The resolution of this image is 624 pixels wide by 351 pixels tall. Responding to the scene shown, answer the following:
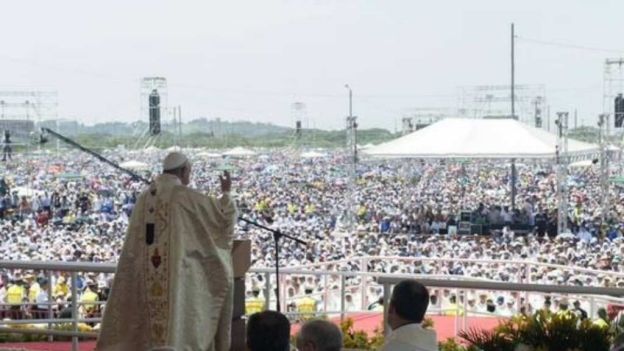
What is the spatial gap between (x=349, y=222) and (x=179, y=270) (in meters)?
20.8

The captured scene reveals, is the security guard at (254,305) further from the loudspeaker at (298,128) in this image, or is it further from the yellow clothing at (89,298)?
the loudspeaker at (298,128)

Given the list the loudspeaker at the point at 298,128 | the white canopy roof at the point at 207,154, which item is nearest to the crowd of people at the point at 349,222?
the white canopy roof at the point at 207,154

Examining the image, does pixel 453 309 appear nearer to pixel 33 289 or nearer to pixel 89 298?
pixel 89 298

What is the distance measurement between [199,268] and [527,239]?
50.7 ft

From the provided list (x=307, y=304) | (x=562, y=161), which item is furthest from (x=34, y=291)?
(x=562, y=161)

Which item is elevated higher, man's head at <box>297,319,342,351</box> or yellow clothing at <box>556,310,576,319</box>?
man's head at <box>297,319,342,351</box>

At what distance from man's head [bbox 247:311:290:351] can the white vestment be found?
5.27 feet

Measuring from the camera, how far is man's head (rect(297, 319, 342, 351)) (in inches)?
97.7

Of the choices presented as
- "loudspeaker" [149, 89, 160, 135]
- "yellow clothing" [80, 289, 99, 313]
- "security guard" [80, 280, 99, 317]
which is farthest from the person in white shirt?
"loudspeaker" [149, 89, 160, 135]

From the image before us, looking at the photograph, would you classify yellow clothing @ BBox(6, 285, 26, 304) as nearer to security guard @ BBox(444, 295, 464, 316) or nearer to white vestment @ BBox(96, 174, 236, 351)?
security guard @ BBox(444, 295, 464, 316)

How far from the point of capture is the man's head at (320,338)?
8.14 feet

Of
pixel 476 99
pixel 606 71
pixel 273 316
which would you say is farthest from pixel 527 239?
pixel 273 316

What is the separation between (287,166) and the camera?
186ft

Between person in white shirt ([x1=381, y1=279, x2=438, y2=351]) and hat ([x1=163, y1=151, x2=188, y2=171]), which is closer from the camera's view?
person in white shirt ([x1=381, y1=279, x2=438, y2=351])
